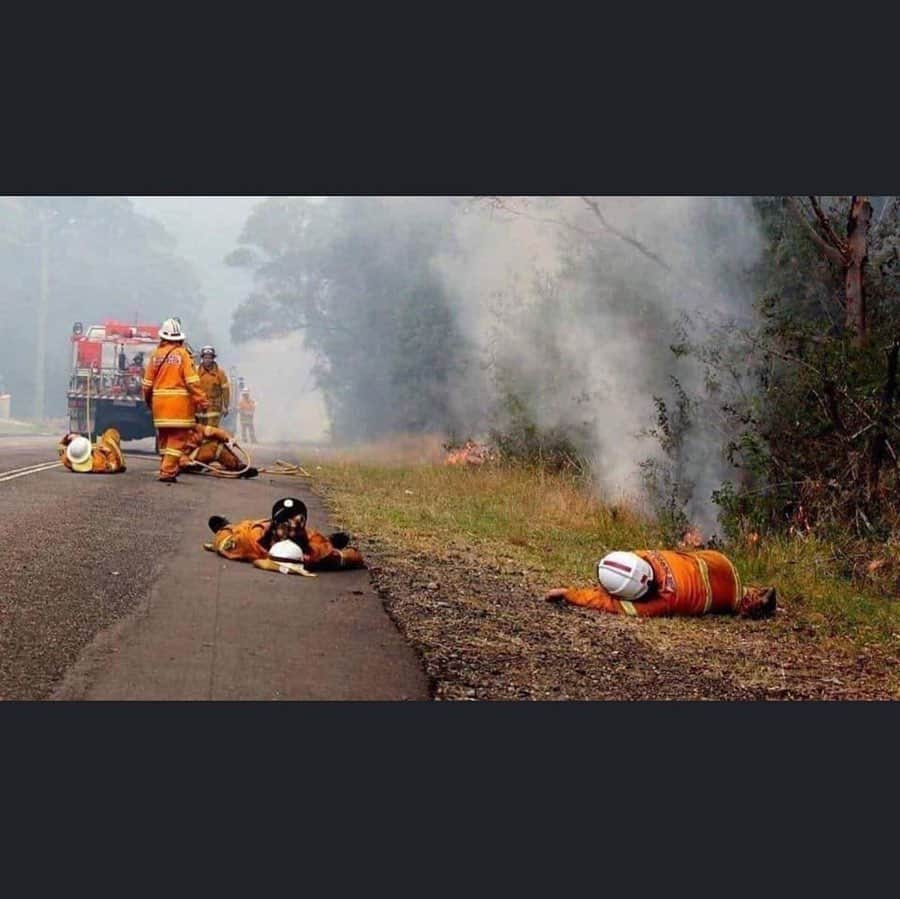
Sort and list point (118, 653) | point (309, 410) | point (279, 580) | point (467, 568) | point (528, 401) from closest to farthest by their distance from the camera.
A: point (118, 653) → point (279, 580) → point (467, 568) → point (309, 410) → point (528, 401)

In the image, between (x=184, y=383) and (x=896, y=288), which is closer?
(x=184, y=383)

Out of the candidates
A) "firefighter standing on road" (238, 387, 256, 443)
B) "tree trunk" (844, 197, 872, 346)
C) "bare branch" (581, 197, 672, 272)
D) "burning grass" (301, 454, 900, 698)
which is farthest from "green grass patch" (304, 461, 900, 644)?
"bare branch" (581, 197, 672, 272)

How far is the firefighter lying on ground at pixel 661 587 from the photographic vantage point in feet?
28.9

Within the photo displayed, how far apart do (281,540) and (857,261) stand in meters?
5.69

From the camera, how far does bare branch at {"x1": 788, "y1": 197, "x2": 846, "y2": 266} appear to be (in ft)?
39.2

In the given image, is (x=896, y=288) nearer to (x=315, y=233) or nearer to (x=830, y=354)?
(x=830, y=354)

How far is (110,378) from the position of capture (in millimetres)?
11383

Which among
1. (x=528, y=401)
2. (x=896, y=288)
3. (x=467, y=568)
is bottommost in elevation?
(x=467, y=568)

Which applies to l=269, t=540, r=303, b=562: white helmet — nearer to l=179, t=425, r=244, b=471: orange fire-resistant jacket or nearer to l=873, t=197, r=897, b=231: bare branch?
l=179, t=425, r=244, b=471: orange fire-resistant jacket

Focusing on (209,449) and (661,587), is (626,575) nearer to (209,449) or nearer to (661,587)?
(661,587)

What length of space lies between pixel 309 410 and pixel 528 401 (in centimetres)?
340

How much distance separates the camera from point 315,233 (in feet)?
37.4

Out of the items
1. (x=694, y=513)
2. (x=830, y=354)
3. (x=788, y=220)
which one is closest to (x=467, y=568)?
(x=694, y=513)

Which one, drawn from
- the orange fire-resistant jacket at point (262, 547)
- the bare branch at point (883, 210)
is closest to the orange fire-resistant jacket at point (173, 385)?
the orange fire-resistant jacket at point (262, 547)
